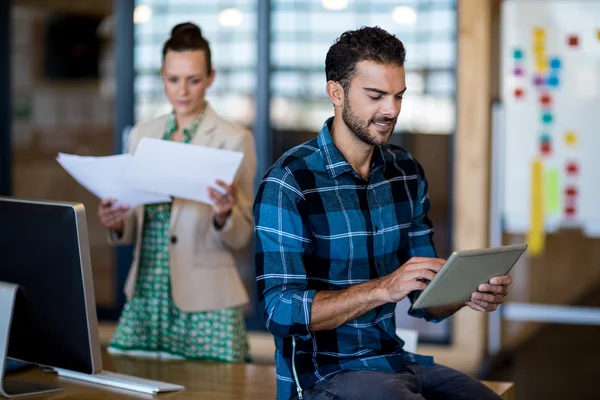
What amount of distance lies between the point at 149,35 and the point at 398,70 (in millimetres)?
3297

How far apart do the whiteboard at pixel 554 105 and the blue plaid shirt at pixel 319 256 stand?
2.99 metres

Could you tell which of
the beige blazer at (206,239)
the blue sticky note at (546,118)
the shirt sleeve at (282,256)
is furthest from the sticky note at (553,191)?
the shirt sleeve at (282,256)

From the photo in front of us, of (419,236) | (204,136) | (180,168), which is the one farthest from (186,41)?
(419,236)

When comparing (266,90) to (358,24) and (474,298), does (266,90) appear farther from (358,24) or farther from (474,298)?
(474,298)

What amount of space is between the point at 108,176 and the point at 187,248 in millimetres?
335

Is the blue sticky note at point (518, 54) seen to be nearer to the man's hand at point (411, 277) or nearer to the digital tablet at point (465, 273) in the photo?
the digital tablet at point (465, 273)

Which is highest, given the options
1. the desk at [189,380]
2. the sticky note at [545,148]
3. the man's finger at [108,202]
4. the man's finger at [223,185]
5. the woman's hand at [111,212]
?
the sticky note at [545,148]

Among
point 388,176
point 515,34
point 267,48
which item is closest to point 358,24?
point 267,48

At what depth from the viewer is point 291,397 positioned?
2.06 meters

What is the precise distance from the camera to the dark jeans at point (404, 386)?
1932 mm

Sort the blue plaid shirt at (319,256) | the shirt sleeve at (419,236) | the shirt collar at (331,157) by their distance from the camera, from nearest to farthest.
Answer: the blue plaid shirt at (319,256), the shirt collar at (331,157), the shirt sleeve at (419,236)

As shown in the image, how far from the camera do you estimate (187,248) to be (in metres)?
2.88

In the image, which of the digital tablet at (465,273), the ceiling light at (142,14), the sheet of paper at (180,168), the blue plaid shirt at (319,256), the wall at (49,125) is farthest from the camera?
the wall at (49,125)

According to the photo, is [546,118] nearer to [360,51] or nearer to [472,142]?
[472,142]
